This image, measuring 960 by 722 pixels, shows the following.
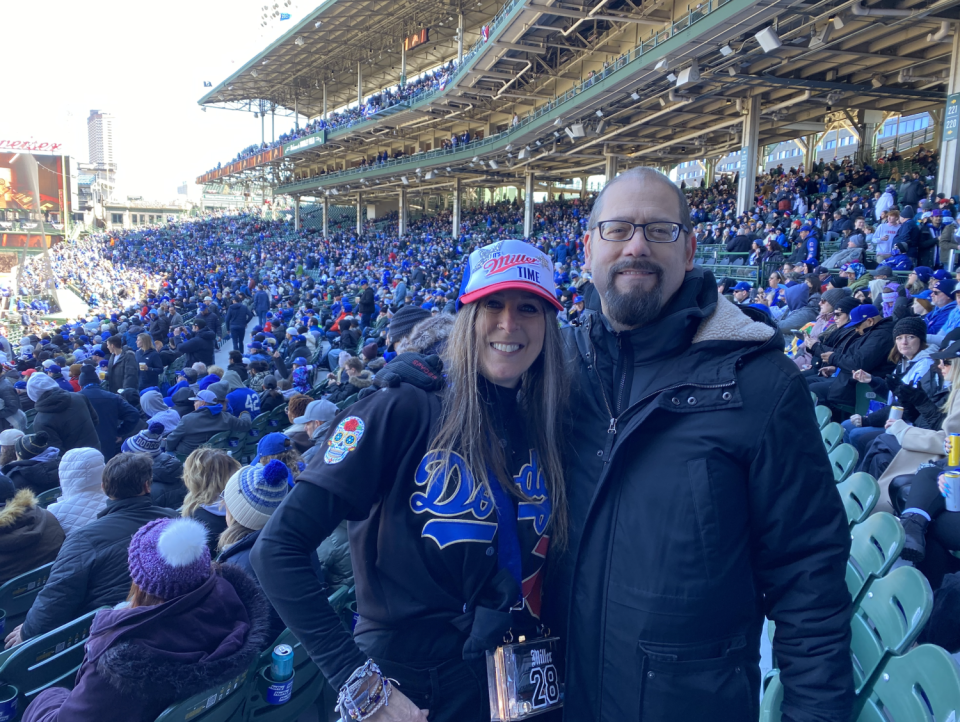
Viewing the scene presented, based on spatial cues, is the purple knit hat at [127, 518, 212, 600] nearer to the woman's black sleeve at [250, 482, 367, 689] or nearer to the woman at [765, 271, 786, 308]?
the woman's black sleeve at [250, 482, 367, 689]

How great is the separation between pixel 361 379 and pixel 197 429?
169 cm

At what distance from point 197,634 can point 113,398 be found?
235 inches

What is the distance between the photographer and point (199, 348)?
38.4 ft

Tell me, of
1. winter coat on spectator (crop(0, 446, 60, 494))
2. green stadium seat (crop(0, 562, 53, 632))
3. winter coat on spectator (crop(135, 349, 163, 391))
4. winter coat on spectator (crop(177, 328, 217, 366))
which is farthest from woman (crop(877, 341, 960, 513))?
winter coat on spectator (crop(177, 328, 217, 366))

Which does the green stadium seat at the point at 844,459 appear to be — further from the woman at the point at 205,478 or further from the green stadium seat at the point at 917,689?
the woman at the point at 205,478

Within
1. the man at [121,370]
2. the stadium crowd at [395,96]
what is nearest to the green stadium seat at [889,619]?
the man at [121,370]

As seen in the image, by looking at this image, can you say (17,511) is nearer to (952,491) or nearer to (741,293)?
(952,491)

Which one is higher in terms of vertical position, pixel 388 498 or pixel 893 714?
pixel 388 498

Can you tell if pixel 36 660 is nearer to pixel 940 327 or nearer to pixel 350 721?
pixel 350 721

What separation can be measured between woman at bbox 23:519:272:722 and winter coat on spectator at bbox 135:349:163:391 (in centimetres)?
923

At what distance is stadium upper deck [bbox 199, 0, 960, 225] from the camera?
13727 mm

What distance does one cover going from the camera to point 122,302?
30234 millimetres

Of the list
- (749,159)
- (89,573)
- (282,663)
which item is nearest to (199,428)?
(89,573)

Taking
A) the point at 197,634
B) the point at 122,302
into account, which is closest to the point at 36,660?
the point at 197,634
